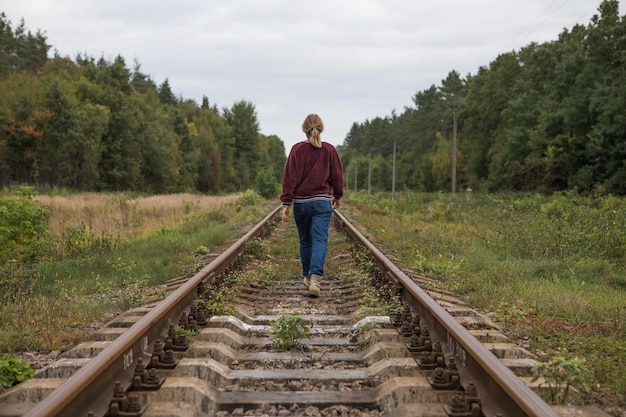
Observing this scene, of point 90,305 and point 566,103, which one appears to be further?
point 566,103

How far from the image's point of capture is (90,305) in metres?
5.45

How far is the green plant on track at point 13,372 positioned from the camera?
330cm

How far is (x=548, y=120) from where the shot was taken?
156 ft

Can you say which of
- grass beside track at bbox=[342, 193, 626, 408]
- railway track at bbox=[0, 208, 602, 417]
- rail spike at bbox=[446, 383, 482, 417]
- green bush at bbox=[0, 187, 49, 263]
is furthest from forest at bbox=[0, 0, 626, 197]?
rail spike at bbox=[446, 383, 482, 417]

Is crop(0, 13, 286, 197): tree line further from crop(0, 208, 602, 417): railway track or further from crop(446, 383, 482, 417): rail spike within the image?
crop(446, 383, 482, 417): rail spike

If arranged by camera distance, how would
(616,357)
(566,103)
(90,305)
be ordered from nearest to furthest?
(616,357), (90,305), (566,103)

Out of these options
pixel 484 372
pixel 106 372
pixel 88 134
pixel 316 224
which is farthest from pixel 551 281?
pixel 88 134

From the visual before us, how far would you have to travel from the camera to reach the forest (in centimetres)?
4264

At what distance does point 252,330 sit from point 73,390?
2.17 meters

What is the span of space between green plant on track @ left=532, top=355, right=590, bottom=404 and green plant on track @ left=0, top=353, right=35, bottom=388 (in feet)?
9.97

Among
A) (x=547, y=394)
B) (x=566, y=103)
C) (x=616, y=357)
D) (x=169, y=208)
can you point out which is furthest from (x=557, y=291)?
(x=566, y=103)

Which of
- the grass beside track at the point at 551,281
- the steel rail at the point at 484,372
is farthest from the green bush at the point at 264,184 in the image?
the steel rail at the point at 484,372

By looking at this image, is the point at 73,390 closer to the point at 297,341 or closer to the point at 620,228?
the point at 297,341

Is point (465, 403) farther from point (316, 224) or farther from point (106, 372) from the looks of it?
point (316, 224)
